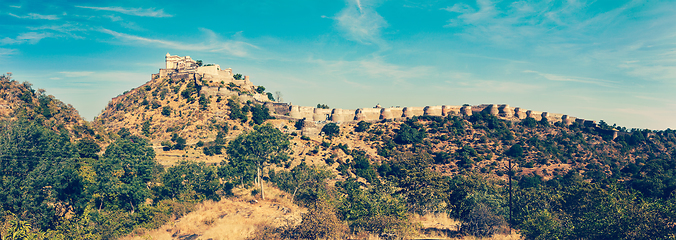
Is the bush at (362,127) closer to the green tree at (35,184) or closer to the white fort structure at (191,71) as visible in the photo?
the white fort structure at (191,71)

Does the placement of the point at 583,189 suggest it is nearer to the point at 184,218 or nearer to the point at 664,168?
the point at 184,218

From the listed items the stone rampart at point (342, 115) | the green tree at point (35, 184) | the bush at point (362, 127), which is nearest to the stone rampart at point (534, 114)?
the bush at point (362, 127)

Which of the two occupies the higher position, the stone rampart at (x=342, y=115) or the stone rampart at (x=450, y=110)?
the stone rampart at (x=450, y=110)

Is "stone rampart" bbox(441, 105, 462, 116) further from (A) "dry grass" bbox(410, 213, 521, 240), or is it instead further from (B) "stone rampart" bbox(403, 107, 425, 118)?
(A) "dry grass" bbox(410, 213, 521, 240)

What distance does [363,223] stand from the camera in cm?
1814

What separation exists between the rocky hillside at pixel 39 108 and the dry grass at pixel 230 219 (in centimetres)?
3721

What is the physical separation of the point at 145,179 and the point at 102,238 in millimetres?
8462

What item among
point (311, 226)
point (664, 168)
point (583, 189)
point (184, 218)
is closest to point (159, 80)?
point (184, 218)

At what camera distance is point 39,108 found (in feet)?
168

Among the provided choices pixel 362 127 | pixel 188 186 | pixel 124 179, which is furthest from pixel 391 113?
pixel 124 179

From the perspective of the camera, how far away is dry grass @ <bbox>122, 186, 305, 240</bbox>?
63.8ft

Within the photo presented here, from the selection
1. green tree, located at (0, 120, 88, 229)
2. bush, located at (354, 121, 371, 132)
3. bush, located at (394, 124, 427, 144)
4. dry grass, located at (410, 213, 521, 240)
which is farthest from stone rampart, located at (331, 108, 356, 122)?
green tree, located at (0, 120, 88, 229)

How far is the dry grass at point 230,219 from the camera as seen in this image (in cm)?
1944

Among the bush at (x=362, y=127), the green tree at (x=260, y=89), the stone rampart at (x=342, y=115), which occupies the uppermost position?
the green tree at (x=260, y=89)
